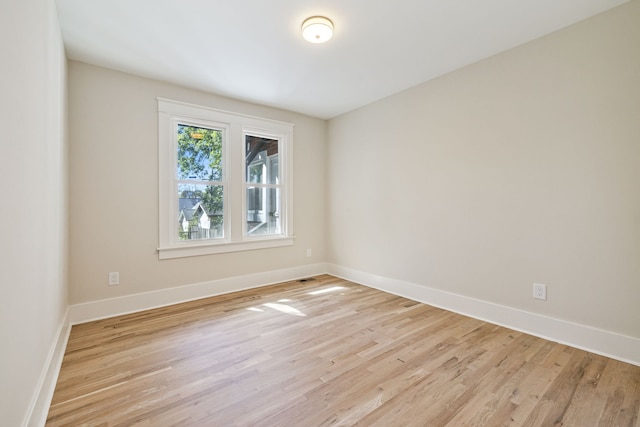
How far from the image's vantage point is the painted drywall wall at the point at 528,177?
2078mm

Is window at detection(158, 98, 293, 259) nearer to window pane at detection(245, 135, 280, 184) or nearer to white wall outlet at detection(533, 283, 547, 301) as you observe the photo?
window pane at detection(245, 135, 280, 184)

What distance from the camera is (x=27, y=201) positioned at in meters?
1.37

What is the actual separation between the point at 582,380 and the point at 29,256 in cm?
322

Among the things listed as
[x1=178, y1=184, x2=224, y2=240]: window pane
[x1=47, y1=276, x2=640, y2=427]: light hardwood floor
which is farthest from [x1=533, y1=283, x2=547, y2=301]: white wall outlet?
[x1=178, y1=184, x2=224, y2=240]: window pane

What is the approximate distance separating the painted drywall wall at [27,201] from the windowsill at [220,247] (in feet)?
3.91

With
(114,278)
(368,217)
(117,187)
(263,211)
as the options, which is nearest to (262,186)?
(263,211)

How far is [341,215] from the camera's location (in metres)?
4.43

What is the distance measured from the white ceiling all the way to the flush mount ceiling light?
6cm

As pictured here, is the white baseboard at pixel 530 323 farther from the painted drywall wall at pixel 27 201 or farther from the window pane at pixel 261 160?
the painted drywall wall at pixel 27 201

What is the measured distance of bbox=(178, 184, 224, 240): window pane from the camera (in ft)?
11.2

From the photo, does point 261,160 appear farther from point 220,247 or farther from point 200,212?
point 220,247

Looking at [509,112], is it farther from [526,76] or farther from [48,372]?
[48,372]

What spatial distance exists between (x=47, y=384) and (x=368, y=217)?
3.37 meters

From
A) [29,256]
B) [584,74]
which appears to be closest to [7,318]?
[29,256]
